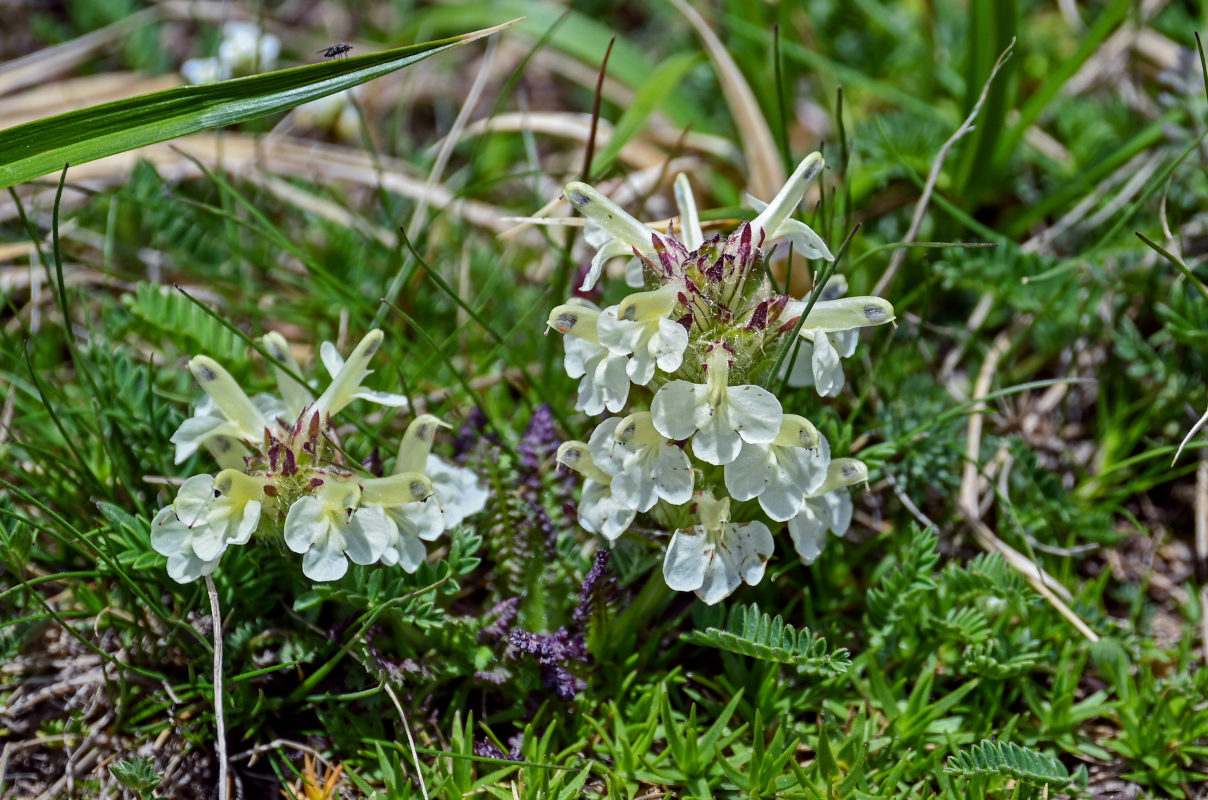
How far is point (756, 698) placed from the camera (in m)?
2.21

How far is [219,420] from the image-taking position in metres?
2.04

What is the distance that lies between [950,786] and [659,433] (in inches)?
39.0

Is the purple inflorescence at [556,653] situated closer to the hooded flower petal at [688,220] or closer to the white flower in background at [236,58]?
the hooded flower petal at [688,220]

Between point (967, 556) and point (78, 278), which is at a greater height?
point (78, 278)

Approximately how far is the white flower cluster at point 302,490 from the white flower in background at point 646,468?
0.40 meters

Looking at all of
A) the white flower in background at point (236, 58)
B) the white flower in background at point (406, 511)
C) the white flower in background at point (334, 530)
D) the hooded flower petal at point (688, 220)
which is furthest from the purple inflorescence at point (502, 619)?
the white flower in background at point (236, 58)

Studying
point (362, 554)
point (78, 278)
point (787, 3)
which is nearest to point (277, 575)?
point (362, 554)

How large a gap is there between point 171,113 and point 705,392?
4.21 feet

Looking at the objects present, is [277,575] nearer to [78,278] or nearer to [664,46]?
[78,278]

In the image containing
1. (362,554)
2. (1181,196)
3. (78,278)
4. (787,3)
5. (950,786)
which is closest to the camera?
(362,554)

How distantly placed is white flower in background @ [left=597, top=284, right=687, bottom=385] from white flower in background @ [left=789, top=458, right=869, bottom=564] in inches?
19.6

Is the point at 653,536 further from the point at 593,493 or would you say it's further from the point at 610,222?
the point at 610,222

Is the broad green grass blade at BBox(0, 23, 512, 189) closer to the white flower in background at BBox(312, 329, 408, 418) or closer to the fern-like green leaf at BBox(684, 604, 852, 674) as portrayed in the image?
the white flower in background at BBox(312, 329, 408, 418)

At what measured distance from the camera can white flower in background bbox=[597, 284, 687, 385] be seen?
180 centimetres
